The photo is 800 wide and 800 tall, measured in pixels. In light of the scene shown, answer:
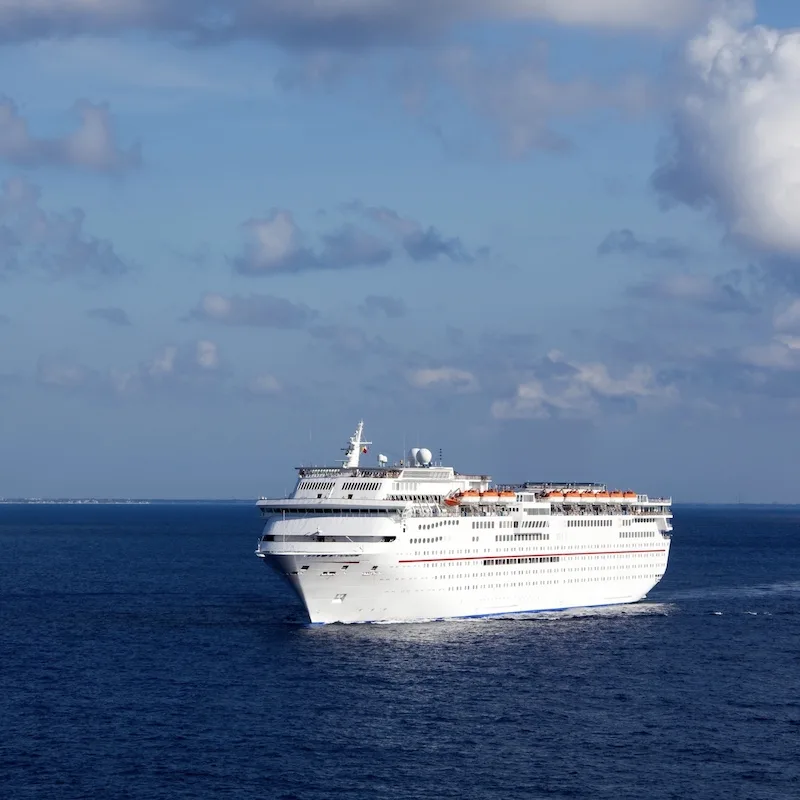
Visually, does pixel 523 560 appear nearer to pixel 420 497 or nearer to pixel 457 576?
pixel 457 576

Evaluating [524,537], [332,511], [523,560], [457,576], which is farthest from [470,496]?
[332,511]

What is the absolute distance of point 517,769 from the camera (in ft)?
175

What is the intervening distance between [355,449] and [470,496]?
9.68 metres

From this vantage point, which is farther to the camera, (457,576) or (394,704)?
(457,576)

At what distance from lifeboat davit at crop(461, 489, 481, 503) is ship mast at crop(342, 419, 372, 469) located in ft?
28.3

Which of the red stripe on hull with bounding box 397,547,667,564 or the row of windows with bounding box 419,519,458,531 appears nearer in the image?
the red stripe on hull with bounding box 397,547,667,564

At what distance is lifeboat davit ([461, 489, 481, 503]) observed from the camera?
9331 cm

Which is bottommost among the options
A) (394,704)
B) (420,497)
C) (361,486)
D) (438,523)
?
(394,704)

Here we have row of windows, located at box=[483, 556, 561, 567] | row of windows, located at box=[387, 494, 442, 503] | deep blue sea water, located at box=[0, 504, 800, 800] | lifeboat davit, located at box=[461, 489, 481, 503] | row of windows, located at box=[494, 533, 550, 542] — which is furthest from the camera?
row of windows, located at box=[494, 533, 550, 542]

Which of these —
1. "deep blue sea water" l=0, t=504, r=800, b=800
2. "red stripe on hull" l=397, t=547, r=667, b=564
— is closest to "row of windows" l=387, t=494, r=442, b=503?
"red stripe on hull" l=397, t=547, r=667, b=564

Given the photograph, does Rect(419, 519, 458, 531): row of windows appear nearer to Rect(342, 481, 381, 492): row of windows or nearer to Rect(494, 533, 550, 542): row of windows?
Rect(342, 481, 381, 492): row of windows

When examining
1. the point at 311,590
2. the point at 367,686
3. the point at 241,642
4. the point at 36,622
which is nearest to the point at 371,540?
the point at 311,590

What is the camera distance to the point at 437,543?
8744cm

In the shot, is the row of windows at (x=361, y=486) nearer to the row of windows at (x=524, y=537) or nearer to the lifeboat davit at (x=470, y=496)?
the lifeboat davit at (x=470, y=496)
